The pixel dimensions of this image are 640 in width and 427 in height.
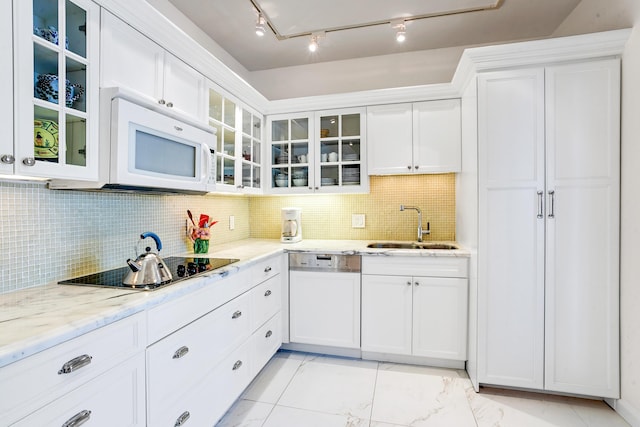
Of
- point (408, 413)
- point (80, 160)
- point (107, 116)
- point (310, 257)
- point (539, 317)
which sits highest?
point (107, 116)

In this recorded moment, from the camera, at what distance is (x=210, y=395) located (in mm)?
1578

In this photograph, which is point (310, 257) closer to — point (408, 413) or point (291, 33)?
point (408, 413)

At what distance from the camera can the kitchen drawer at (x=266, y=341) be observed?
81.5 inches

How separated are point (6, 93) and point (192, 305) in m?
1.02

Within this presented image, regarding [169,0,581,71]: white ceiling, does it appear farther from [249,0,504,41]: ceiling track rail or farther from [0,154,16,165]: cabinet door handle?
[0,154,16,165]: cabinet door handle

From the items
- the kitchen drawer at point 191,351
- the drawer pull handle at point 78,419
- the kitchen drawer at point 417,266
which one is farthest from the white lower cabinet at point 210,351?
the kitchen drawer at point 417,266

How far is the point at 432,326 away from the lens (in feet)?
7.65

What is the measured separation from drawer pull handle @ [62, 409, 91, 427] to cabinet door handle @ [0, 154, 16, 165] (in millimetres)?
835

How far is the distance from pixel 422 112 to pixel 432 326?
171 centimetres

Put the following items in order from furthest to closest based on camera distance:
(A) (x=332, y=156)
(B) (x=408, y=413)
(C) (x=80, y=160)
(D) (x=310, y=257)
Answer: (A) (x=332, y=156)
(D) (x=310, y=257)
(B) (x=408, y=413)
(C) (x=80, y=160)

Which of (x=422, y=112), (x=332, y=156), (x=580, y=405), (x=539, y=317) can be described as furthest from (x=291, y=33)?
(x=580, y=405)

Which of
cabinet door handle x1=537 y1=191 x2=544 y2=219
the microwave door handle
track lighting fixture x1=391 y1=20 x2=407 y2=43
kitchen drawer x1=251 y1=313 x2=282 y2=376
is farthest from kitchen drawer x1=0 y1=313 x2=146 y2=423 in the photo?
track lighting fixture x1=391 y1=20 x2=407 y2=43

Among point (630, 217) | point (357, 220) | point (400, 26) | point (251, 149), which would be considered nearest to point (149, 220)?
point (251, 149)

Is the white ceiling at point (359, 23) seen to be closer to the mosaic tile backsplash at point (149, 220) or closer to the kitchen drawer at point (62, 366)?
the mosaic tile backsplash at point (149, 220)
